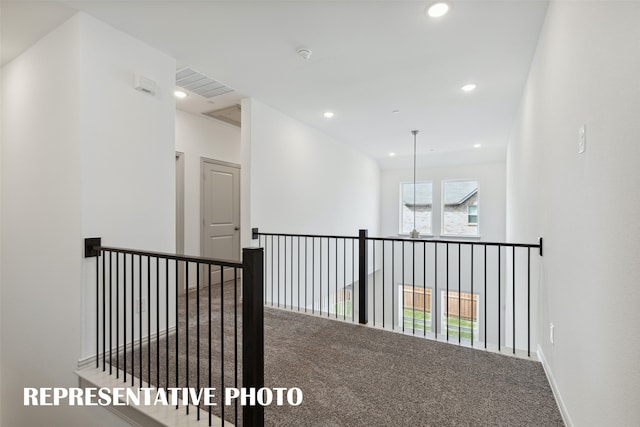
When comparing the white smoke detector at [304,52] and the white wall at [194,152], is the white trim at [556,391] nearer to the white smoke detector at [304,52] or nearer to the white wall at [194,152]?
the white smoke detector at [304,52]

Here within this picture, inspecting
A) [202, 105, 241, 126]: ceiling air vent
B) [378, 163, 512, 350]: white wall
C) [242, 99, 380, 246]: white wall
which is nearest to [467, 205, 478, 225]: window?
[378, 163, 512, 350]: white wall

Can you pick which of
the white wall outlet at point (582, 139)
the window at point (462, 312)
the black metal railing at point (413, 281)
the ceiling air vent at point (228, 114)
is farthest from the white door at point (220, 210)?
the window at point (462, 312)

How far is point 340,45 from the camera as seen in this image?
2.75 metres

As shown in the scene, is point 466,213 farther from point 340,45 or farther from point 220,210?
point 340,45

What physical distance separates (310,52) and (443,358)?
113 inches

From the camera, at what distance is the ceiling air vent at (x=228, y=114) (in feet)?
14.6

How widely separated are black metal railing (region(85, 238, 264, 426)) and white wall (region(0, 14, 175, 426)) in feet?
0.50

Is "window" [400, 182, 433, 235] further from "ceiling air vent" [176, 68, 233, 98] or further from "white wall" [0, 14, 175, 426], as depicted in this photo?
"white wall" [0, 14, 175, 426]

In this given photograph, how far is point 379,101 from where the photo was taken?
13.5 feet

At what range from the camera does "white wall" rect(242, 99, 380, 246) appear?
4055mm

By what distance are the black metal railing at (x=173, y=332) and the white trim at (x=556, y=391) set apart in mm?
1662

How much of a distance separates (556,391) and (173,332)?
307cm

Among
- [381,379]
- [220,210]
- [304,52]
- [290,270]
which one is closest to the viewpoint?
[381,379]

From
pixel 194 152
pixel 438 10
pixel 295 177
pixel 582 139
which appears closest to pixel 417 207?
pixel 295 177
